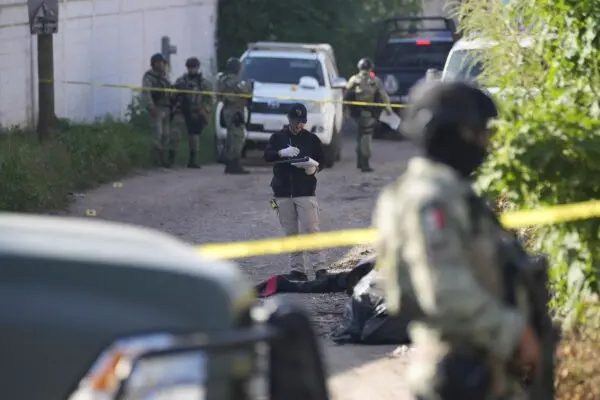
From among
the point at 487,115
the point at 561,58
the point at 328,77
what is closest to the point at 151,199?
the point at 328,77

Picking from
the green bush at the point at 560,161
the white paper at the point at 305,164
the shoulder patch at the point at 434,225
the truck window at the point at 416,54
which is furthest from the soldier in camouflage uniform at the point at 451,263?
the truck window at the point at 416,54

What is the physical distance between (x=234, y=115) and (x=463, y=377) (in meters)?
16.3

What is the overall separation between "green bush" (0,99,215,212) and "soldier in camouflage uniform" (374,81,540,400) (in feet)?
33.6

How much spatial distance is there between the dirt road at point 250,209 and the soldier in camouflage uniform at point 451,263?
124 inches

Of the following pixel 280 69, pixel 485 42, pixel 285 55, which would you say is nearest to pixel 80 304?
pixel 485 42

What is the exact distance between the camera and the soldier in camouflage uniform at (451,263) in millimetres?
3938

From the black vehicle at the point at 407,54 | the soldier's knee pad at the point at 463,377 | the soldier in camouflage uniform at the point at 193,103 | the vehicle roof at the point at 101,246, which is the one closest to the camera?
the vehicle roof at the point at 101,246

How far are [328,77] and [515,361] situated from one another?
18.0 m

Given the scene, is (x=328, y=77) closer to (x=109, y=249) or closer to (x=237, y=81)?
(x=237, y=81)

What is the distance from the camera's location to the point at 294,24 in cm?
2970

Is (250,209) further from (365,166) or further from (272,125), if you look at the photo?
(272,125)

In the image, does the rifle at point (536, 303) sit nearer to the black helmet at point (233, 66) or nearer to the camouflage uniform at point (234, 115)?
the camouflage uniform at point (234, 115)

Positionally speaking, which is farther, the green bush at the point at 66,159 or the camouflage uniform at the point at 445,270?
the green bush at the point at 66,159

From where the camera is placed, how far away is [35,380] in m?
3.60
